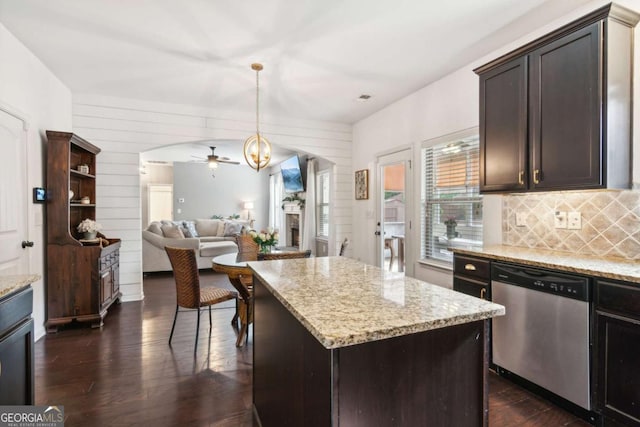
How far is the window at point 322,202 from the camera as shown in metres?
6.91

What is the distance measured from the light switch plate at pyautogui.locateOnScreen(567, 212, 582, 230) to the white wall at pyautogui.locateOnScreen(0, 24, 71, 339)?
4.61 meters

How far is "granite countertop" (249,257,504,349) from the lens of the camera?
962 mm

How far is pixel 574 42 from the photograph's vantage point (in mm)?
2135

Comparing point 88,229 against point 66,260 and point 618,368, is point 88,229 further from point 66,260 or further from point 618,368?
point 618,368

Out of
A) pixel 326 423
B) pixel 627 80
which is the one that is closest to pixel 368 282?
pixel 326 423

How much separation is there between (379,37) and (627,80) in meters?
1.80

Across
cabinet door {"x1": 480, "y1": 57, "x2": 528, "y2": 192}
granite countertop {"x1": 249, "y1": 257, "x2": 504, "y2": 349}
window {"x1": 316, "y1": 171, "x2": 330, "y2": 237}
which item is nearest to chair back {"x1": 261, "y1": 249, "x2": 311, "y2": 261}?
granite countertop {"x1": 249, "y1": 257, "x2": 504, "y2": 349}

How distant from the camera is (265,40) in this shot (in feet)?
9.61

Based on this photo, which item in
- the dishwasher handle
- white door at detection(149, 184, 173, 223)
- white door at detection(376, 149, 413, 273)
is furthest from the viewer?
white door at detection(149, 184, 173, 223)

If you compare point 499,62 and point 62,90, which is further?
point 62,90

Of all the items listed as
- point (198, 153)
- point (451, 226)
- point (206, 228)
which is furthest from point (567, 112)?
point (198, 153)

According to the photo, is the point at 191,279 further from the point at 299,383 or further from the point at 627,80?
the point at 627,80

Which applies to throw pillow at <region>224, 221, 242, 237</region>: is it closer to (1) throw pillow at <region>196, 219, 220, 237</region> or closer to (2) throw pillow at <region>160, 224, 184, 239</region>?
(1) throw pillow at <region>196, 219, 220, 237</region>

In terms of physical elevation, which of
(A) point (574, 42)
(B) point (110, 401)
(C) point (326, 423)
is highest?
(A) point (574, 42)
